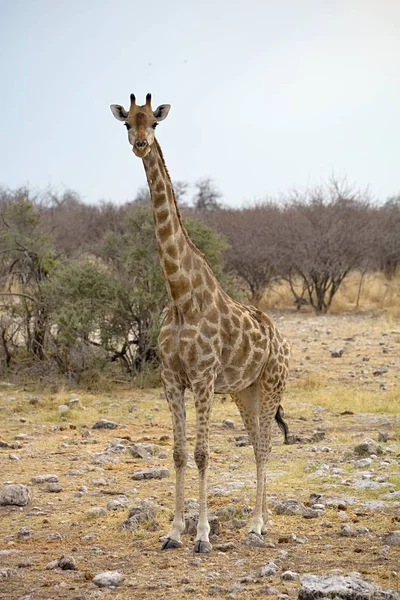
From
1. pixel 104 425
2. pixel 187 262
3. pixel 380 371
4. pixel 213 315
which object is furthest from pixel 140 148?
pixel 380 371

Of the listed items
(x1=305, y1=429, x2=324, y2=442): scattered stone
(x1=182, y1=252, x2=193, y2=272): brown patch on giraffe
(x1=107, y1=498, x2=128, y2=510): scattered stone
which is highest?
(x1=182, y1=252, x2=193, y2=272): brown patch on giraffe

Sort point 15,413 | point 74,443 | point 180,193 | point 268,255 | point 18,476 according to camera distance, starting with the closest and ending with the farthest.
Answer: point 18,476 < point 74,443 < point 15,413 < point 268,255 < point 180,193

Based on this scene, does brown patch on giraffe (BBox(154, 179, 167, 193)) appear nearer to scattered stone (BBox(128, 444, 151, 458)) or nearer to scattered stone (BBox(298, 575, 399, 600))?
scattered stone (BBox(298, 575, 399, 600))

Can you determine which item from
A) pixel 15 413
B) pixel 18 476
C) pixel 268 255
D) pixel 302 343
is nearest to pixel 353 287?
pixel 268 255

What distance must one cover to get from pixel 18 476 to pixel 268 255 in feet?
59.9

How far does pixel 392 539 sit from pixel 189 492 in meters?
2.16

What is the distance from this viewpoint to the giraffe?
603 cm

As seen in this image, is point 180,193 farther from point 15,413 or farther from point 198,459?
point 198,459

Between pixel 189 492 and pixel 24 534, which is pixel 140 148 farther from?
pixel 189 492

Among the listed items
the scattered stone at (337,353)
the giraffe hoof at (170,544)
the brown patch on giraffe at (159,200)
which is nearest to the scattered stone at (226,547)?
the giraffe hoof at (170,544)

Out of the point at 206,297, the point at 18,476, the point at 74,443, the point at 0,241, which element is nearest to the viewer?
the point at 206,297

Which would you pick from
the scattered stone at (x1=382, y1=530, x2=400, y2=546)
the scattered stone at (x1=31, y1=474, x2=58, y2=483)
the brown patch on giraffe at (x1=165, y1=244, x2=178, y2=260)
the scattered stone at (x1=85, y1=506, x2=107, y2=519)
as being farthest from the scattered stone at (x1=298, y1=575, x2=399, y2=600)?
the scattered stone at (x1=31, y1=474, x2=58, y2=483)

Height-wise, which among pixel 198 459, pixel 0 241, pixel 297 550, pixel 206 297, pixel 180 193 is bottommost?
pixel 297 550

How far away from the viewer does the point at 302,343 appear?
58.7ft
